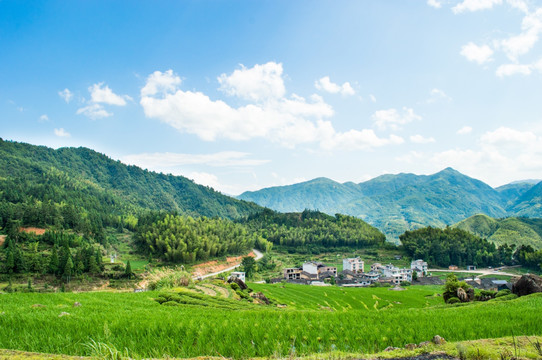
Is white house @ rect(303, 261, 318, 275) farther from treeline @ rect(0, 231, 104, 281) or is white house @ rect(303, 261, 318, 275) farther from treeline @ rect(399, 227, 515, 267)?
treeline @ rect(0, 231, 104, 281)

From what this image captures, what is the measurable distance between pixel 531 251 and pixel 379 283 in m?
58.7

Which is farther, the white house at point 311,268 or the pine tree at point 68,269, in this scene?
the white house at point 311,268

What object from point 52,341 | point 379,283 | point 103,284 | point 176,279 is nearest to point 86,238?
point 103,284

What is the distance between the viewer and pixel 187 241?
7788 cm

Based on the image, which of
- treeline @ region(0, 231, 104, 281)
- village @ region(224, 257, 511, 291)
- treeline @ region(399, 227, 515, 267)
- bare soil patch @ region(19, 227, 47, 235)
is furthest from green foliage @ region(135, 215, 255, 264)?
treeline @ region(399, 227, 515, 267)

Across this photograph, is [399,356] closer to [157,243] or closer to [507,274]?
[157,243]

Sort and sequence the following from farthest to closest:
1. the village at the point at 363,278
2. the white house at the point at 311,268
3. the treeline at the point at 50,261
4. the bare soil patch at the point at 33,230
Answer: the white house at the point at 311,268 < the bare soil patch at the point at 33,230 < the village at the point at 363,278 < the treeline at the point at 50,261

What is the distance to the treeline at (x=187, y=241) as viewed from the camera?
73312 mm

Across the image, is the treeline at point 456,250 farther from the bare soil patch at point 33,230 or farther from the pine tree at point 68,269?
the bare soil patch at point 33,230

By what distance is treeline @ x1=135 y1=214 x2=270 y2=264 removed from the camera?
73312 millimetres

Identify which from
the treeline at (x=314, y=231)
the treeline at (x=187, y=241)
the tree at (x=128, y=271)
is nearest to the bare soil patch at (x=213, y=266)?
the treeline at (x=187, y=241)

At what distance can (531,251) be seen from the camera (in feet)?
284

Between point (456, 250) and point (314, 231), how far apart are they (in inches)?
1981

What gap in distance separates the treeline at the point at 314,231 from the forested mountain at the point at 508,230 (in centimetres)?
6584
